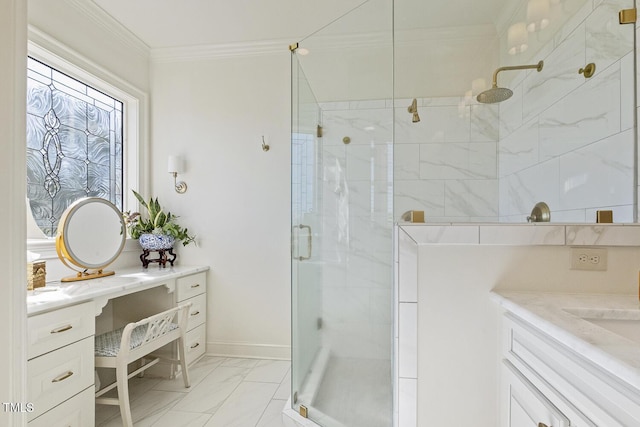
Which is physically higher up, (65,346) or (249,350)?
(65,346)

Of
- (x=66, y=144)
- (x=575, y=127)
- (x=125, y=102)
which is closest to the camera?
(x=575, y=127)

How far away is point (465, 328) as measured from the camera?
125cm

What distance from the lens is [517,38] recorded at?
1.62 meters

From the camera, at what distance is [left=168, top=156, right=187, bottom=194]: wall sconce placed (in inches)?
111

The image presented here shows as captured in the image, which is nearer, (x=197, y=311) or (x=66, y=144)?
(x=66, y=144)

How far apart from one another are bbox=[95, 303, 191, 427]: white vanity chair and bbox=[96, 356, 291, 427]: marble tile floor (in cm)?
12

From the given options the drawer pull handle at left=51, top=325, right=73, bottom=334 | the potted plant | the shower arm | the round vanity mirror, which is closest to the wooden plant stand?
the potted plant

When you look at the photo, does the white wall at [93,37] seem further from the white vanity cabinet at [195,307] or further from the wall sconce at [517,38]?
the wall sconce at [517,38]

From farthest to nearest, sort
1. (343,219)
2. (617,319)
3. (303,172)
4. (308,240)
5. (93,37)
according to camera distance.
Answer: (93,37) → (303,172) → (308,240) → (343,219) → (617,319)

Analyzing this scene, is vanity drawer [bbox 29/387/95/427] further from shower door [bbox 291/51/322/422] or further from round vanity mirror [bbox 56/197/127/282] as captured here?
shower door [bbox 291/51/322/422]

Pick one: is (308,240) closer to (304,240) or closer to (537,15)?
(304,240)

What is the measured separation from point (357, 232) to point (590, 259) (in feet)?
3.31

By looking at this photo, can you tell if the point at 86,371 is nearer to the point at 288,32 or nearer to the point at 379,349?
the point at 379,349

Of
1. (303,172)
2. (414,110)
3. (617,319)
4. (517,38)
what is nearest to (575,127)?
(517,38)
